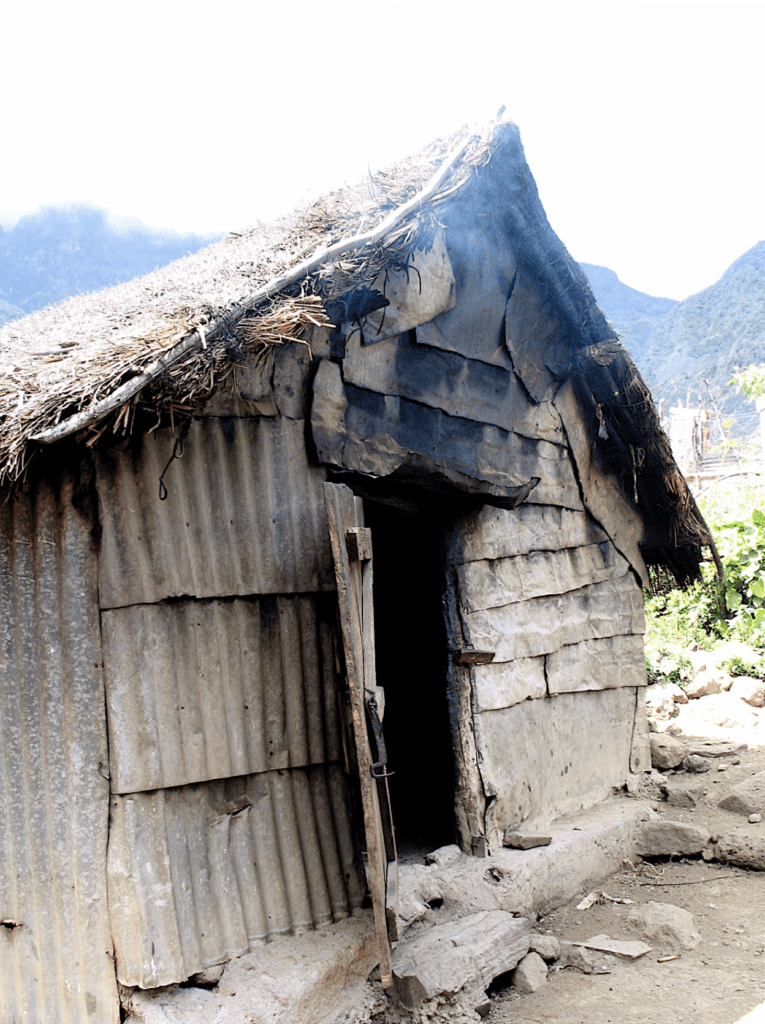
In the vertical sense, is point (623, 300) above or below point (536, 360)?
above

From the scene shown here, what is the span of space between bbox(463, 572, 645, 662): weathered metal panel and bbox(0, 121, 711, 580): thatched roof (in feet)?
2.17

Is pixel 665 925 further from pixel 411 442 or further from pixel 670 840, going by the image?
pixel 411 442

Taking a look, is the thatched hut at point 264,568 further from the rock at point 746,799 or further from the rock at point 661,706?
the rock at point 661,706

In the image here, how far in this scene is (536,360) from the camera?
15.2 feet

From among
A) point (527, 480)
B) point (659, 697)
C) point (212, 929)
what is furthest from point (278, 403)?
point (659, 697)

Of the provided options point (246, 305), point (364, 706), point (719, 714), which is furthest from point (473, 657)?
point (719, 714)

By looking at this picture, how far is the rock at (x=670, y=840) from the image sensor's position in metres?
4.74

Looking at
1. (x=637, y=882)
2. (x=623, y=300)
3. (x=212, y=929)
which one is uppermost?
(x=623, y=300)

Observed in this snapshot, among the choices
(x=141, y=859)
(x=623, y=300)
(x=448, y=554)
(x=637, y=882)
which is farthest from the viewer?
(x=623, y=300)

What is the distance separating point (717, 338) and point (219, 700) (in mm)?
38854

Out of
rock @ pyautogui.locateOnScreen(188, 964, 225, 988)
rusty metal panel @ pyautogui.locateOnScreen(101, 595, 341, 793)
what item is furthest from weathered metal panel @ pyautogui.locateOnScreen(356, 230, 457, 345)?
rock @ pyautogui.locateOnScreen(188, 964, 225, 988)

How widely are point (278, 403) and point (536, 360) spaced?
6.41 feet

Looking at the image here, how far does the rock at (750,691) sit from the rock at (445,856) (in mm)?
5114

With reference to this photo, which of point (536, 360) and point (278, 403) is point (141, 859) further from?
point (536, 360)
